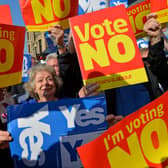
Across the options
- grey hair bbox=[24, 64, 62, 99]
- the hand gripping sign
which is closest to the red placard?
grey hair bbox=[24, 64, 62, 99]

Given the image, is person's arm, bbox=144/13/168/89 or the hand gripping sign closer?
person's arm, bbox=144/13/168/89

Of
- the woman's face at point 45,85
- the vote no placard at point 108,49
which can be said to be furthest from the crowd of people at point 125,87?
the vote no placard at point 108,49

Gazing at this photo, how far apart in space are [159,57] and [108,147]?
3.12 ft

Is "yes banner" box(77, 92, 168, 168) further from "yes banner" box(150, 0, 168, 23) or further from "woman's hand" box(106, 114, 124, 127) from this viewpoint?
"yes banner" box(150, 0, 168, 23)

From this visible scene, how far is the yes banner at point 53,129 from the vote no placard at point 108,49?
0.28m

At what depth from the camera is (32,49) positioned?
43.2 m

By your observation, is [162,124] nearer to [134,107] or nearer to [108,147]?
[108,147]

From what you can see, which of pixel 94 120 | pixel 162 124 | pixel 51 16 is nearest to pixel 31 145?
pixel 94 120

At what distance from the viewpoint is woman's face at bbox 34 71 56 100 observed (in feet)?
7.75

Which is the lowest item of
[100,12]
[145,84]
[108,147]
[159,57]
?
[108,147]

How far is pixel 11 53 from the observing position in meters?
2.63

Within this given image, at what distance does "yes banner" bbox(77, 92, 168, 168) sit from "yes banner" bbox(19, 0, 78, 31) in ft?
4.79

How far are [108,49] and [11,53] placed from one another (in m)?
0.80

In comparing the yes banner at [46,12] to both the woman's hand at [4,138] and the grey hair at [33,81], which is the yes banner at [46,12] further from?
the woman's hand at [4,138]
